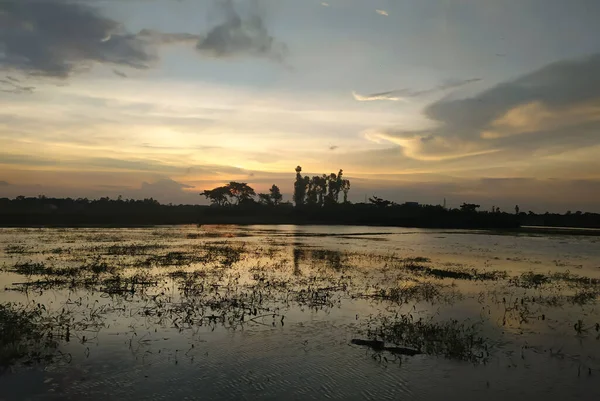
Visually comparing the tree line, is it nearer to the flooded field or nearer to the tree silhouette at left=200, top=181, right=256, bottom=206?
the tree silhouette at left=200, top=181, right=256, bottom=206

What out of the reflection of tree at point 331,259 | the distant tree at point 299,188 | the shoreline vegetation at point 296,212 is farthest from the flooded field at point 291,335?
the distant tree at point 299,188

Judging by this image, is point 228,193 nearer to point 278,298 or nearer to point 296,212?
point 296,212

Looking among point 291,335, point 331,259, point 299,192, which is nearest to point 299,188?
point 299,192

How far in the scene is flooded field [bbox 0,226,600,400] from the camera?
9.46 meters

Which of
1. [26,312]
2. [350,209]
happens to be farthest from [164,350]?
[350,209]

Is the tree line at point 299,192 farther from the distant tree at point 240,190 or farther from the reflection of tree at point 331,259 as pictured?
the reflection of tree at point 331,259

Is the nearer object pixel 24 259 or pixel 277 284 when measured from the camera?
pixel 277 284

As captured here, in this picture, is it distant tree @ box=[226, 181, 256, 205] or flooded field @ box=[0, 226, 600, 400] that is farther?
distant tree @ box=[226, 181, 256, 205]

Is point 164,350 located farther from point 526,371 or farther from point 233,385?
point 526,371

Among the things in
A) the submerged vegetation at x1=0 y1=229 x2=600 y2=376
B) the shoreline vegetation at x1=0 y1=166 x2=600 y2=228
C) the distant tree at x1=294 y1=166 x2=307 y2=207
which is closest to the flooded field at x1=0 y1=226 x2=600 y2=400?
the submerged vegetation at x1=0 y1=229 x2=600 y2=376

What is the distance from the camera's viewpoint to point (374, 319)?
49.2 feet

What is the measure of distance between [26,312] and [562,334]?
58.5 ft

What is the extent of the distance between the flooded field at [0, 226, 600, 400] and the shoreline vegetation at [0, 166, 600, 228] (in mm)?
90969

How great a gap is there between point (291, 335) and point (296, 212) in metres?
129
